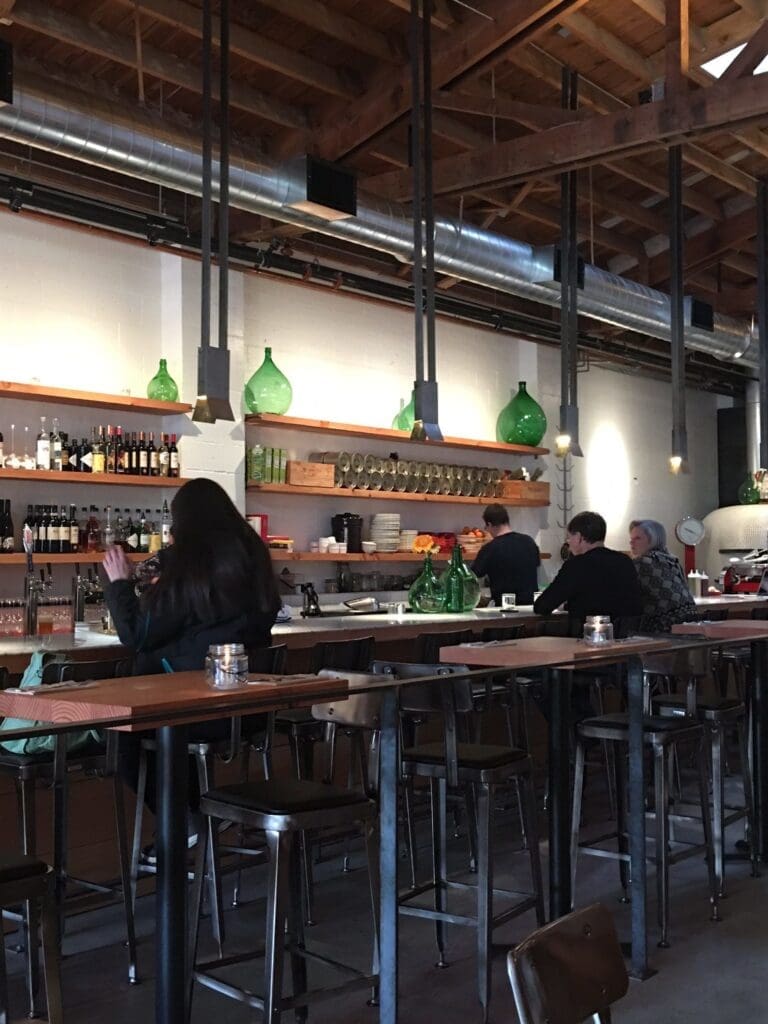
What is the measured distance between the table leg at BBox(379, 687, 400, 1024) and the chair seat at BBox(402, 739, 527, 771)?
555 mm

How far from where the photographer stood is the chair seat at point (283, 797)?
2.66 metres

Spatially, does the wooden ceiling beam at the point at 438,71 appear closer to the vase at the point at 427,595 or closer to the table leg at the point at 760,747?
the vase at the point at 427,595

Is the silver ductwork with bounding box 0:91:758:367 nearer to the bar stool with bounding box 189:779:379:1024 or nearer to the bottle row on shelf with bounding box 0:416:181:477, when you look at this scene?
the bottle row on shelf with bounding box 0:416:181:477

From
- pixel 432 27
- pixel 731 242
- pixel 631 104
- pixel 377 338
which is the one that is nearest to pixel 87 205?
pixel 432 27

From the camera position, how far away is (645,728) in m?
4.12

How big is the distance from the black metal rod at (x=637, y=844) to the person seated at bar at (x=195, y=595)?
1213 mm

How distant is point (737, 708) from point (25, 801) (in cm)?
278

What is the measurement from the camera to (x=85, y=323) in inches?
272

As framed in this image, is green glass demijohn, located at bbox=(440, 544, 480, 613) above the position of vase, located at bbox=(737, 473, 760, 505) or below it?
below

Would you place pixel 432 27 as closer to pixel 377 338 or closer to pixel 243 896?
pixel 377 338

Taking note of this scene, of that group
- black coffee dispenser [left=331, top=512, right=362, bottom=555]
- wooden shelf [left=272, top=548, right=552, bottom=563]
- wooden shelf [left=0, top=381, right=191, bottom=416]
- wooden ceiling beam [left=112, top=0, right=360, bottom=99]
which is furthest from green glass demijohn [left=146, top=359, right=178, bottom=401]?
wooden ceiling beam [left=112, top=0, right=360, bottom=99]

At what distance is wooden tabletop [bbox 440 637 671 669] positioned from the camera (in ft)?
11.6

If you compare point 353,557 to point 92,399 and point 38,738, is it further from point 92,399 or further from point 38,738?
point 38,738

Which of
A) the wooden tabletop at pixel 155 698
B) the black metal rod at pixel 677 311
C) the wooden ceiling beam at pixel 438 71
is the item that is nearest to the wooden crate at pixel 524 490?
the black metal rod at pixel 677 311
